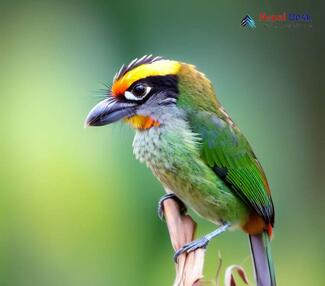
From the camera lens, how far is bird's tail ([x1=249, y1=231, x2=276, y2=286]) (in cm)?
143

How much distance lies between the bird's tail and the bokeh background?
0.10m

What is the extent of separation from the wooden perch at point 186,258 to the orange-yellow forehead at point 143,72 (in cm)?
28

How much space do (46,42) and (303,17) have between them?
2.06 feet

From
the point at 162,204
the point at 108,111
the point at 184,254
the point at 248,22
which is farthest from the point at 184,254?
the point at 248,22

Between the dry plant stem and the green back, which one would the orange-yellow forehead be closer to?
the green back

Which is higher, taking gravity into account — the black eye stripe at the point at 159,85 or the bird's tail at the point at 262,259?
the black eye stripe at the point at 159,85

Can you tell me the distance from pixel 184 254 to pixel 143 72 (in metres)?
0.37

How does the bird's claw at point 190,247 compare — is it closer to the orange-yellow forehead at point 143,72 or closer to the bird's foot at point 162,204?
the bird's foot at point 162,204

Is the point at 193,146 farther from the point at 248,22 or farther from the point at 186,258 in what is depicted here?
the point at 248,22

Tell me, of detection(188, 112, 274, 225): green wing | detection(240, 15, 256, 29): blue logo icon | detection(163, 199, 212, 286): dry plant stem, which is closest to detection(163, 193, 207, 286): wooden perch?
detection(163, 199, 212, 286): dry plant stem

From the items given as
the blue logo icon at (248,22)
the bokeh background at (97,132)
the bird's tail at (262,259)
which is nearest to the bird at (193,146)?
the bird's tail at (262,259)

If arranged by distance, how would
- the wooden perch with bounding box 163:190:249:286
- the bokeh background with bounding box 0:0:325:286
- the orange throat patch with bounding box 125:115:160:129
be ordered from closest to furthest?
the wooden perch with bounding box 163:190:249:286 → the orange throat patch with bounding box 125:115:160:129 → the bokeh background with bounding box 0:0:325:286

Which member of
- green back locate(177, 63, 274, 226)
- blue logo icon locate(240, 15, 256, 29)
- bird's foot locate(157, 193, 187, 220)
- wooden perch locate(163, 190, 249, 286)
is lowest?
wooden perch locate(163, 190, 249, 286)

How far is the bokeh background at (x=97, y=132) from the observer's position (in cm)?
157
